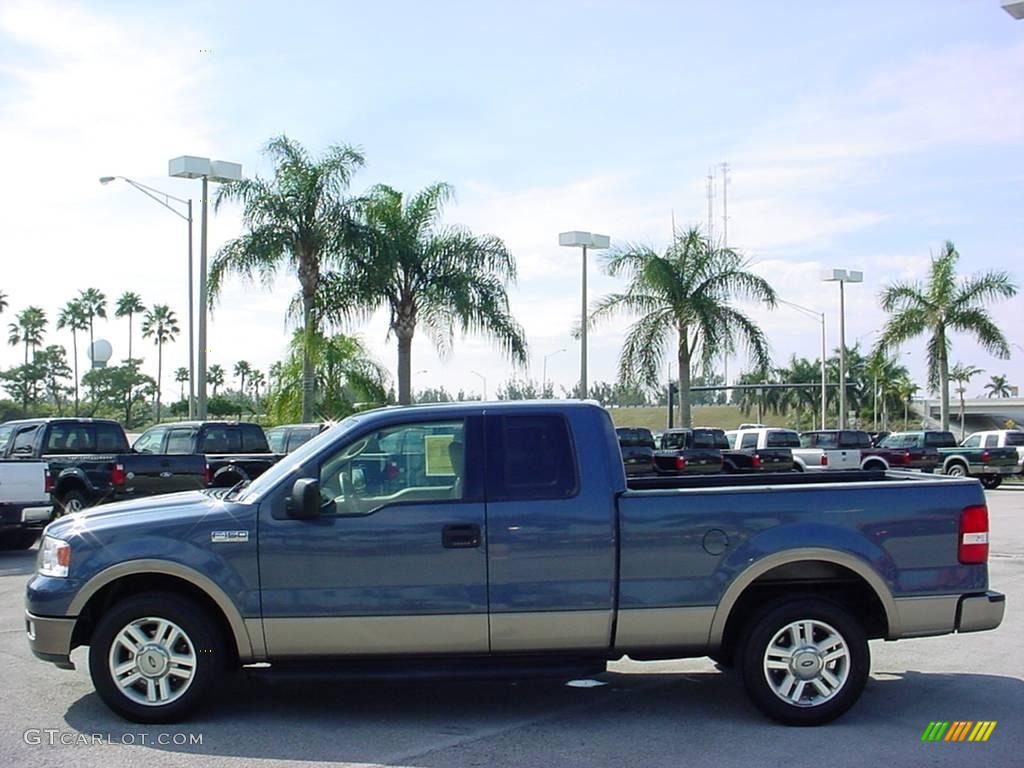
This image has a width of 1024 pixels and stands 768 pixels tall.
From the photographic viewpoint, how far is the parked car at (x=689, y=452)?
28781 millimetres

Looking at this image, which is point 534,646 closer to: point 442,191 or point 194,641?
point 194,641

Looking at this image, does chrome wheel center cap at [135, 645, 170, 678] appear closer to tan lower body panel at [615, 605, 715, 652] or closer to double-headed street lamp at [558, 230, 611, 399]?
tan lower body panel at [615, 605, 715, 652]

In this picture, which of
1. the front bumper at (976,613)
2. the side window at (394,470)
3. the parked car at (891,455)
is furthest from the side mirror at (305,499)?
the parked car at (891,455)

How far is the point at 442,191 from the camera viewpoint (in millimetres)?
31344

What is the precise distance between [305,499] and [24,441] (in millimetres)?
14058

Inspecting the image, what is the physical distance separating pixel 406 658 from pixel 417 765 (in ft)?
2.55

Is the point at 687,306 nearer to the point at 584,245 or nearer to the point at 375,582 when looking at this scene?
the point at 584,245

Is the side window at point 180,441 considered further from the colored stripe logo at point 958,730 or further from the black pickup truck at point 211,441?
the colored stripe logo at point 958,730

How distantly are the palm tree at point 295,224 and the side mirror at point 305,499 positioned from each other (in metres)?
23.3

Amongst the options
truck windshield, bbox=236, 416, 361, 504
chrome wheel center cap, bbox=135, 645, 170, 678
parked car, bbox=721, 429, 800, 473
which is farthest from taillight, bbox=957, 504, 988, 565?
parked car, bbox=721, 429, 800, 473

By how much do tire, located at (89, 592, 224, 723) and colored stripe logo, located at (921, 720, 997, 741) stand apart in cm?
417

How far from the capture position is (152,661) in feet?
21.9

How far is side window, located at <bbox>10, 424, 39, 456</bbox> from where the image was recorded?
18656 millimetres

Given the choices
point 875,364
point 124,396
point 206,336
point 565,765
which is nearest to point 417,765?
point 565,765
